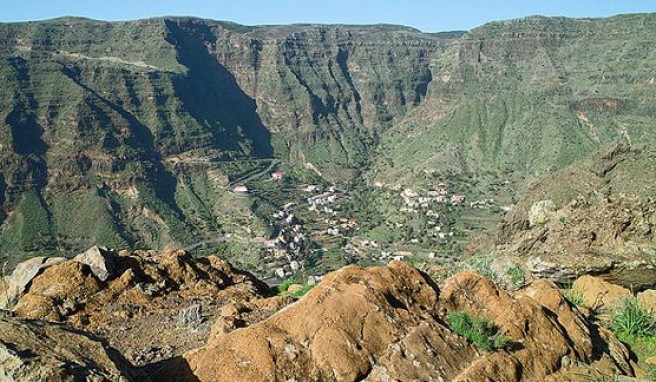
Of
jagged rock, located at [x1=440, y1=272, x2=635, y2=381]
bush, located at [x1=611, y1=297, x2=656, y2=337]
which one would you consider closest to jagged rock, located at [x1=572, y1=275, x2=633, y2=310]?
bush, located at [x1=611, y1=297, x2=656, y2=337]

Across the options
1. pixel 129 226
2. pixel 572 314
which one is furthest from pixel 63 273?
pixel 129 226

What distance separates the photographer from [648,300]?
1711cm

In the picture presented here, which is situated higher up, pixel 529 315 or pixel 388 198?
pixel 529 315

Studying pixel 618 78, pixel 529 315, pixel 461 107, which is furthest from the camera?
pixel 461 107

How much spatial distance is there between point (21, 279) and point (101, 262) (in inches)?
81.7

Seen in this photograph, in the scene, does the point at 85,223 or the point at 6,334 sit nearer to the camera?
the point at 6,334

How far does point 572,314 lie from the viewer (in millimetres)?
13742

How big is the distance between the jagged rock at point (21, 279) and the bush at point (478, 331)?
36.9ft

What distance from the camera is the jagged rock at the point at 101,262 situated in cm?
1545

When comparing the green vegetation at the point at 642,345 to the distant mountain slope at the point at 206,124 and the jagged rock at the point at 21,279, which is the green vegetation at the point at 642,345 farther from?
the distant mountain slope at the point at 206,124

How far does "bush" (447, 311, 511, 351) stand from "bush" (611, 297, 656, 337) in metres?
5.48

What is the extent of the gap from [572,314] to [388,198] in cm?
12271

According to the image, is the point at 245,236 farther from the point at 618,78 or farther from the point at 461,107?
the point at 618,78

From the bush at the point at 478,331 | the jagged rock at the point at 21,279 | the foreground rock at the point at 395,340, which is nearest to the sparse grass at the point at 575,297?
the foreground rock at the point at 395,340
